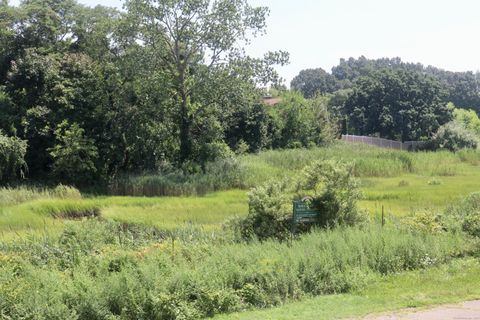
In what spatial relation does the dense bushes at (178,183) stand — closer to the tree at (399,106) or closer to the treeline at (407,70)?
the treeline at (407,70)

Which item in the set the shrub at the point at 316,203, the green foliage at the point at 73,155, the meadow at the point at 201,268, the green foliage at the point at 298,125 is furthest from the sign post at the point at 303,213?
the green foliage at the point at 298,125

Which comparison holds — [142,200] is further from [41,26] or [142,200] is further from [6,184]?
[41,26]

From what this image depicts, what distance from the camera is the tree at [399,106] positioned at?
7625cm

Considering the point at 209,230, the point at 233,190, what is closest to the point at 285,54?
the point at 233,190

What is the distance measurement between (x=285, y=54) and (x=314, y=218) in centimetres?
2226

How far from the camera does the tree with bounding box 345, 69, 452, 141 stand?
250 feet

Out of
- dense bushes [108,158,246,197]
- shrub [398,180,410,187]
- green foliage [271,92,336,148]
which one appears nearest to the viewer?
dense bushes [108,158,246,197]

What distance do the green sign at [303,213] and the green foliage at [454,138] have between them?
5098 cm

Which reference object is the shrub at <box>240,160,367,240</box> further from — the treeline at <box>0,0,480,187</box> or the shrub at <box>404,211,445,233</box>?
the treeline at <box>0,0,480,187</box>

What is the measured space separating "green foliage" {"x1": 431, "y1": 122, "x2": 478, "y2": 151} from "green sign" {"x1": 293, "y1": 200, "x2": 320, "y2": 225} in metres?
51.0

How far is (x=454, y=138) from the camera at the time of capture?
62.0 meters

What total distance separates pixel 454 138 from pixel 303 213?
173 feet

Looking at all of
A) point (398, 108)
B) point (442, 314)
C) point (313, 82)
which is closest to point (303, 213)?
point (442, 314)

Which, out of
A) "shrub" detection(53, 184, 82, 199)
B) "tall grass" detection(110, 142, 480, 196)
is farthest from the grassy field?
"shrub" detection(53, 184, 82, 199)
